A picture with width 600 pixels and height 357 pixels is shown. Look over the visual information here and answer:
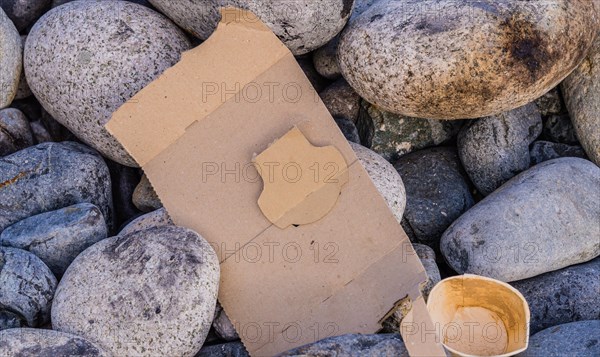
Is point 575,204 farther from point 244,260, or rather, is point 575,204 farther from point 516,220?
point 244,260

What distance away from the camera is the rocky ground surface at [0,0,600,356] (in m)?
2.75

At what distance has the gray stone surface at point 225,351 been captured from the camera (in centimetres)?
290

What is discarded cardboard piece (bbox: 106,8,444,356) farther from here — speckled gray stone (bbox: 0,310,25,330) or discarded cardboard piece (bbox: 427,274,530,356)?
speckled gray stone (bbox: 0,310,25,330)

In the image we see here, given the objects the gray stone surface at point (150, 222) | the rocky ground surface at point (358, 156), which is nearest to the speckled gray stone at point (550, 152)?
the rocky ground surface at point (358, 156)

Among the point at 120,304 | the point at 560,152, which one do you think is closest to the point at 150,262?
the point at 120,304

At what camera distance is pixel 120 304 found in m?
2.68

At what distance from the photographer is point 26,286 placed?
281cm

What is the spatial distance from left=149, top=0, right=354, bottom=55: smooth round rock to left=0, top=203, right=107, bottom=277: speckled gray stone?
36.0 inches

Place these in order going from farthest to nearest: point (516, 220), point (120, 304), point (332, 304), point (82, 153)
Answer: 1. point (82, 153)
2. point (516, 220)
3. point (332, 304)
4. point (120, 304)

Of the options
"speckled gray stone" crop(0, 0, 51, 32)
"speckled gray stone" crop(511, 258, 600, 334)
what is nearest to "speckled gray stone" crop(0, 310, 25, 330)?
"speckled gray stone" crop(0, 0, 51, 32)

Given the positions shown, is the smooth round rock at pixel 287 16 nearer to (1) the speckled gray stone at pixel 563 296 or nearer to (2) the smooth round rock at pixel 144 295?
(2) the smooth round rock at pixel 144 295

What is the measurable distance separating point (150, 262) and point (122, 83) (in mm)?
854

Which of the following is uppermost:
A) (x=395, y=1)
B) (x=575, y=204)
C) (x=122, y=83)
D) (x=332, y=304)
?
(x=122, y=83)

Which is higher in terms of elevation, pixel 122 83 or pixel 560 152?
pixel 122 83
